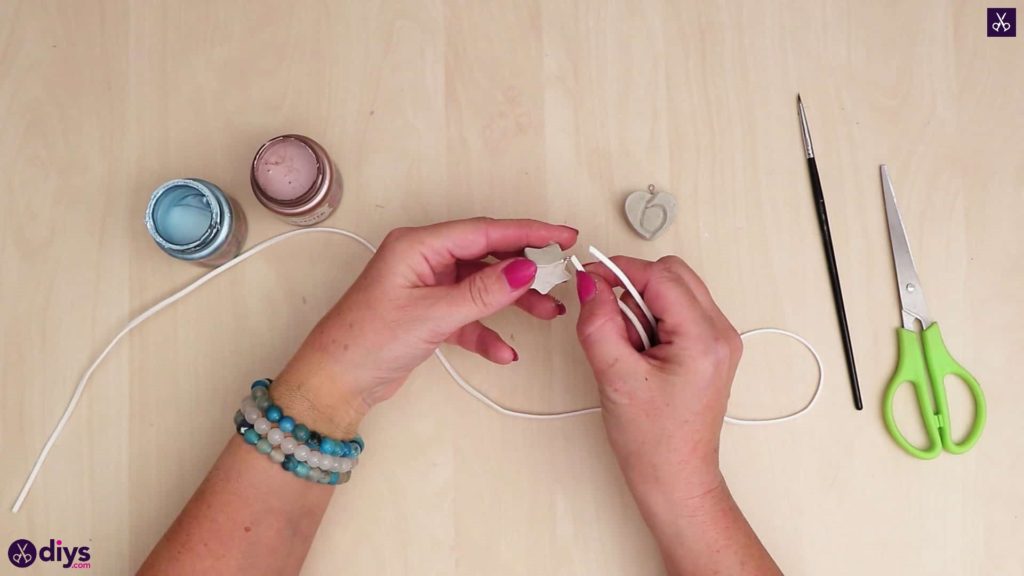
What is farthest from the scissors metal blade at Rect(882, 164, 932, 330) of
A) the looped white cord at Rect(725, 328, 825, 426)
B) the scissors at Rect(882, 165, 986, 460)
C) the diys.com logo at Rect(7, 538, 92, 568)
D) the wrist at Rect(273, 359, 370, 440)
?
the diys.com logo at Rect(7, 538, 92, 568)

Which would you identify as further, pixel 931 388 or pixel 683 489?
pixel 931 388

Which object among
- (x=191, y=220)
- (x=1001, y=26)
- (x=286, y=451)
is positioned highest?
(x=1001, y=26)

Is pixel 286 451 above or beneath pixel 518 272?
beneath

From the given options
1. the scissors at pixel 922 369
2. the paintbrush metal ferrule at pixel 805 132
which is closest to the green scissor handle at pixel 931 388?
the scissors at pixel 922 369

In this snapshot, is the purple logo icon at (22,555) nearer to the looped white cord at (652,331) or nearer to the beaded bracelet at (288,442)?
the beaded bracelet at (288,442)

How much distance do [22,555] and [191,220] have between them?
38 centimetres

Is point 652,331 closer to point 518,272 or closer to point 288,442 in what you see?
point 518,272

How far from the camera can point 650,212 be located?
72cm

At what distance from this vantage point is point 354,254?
73 centimetres

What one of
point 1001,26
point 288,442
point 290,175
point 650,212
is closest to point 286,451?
point 288,442

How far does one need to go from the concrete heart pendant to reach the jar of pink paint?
1.02 feet

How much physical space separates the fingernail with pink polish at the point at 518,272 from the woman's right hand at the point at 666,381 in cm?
6

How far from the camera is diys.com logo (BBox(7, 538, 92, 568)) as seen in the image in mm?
A: 691

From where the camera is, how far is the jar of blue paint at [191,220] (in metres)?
0.66
